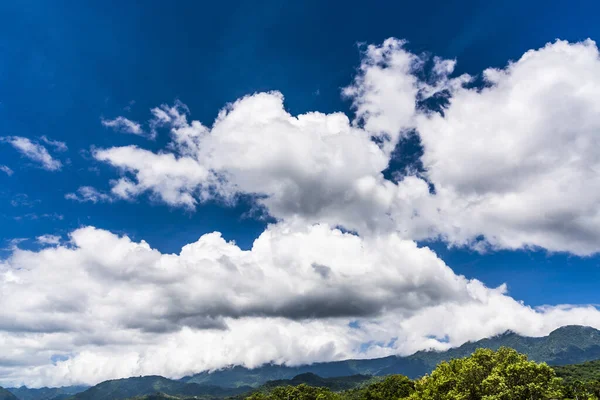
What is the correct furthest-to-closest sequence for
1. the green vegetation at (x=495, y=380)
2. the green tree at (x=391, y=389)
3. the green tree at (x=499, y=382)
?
1. the green tree at (x=391, y=389)
2. the green vegetation at (x=495, y=380)
3. the green tree at (x=499, y=382)

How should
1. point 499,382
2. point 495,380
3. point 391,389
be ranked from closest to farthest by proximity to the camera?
1. point 499,382
2. point 495,380
3. point 391,389

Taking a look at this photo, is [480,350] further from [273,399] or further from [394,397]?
[273,399]

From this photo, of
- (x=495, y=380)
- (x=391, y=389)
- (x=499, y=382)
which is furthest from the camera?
(x=391, y=389)

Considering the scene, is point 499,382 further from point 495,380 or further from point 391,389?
point 391,389

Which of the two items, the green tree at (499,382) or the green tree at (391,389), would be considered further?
the green tree at (391,389)

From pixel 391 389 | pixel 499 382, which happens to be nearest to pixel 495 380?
pixel 499 382

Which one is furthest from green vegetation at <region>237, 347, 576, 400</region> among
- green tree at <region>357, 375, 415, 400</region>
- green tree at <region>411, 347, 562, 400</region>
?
green tree at <region>357, 375, 415, 400</region>

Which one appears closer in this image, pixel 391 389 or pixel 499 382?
pixel 499 382

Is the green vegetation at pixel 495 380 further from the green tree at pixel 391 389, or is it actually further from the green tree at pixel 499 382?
the green tree at pixel 391 389

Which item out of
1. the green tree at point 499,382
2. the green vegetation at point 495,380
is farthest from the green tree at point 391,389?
the green tree at point 499,382

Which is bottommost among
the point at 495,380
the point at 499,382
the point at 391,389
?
the point at 391,389

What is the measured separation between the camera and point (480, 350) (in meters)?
122

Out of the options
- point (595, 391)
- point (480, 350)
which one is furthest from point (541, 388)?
point (595, 391)

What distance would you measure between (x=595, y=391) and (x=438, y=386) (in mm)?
136754
